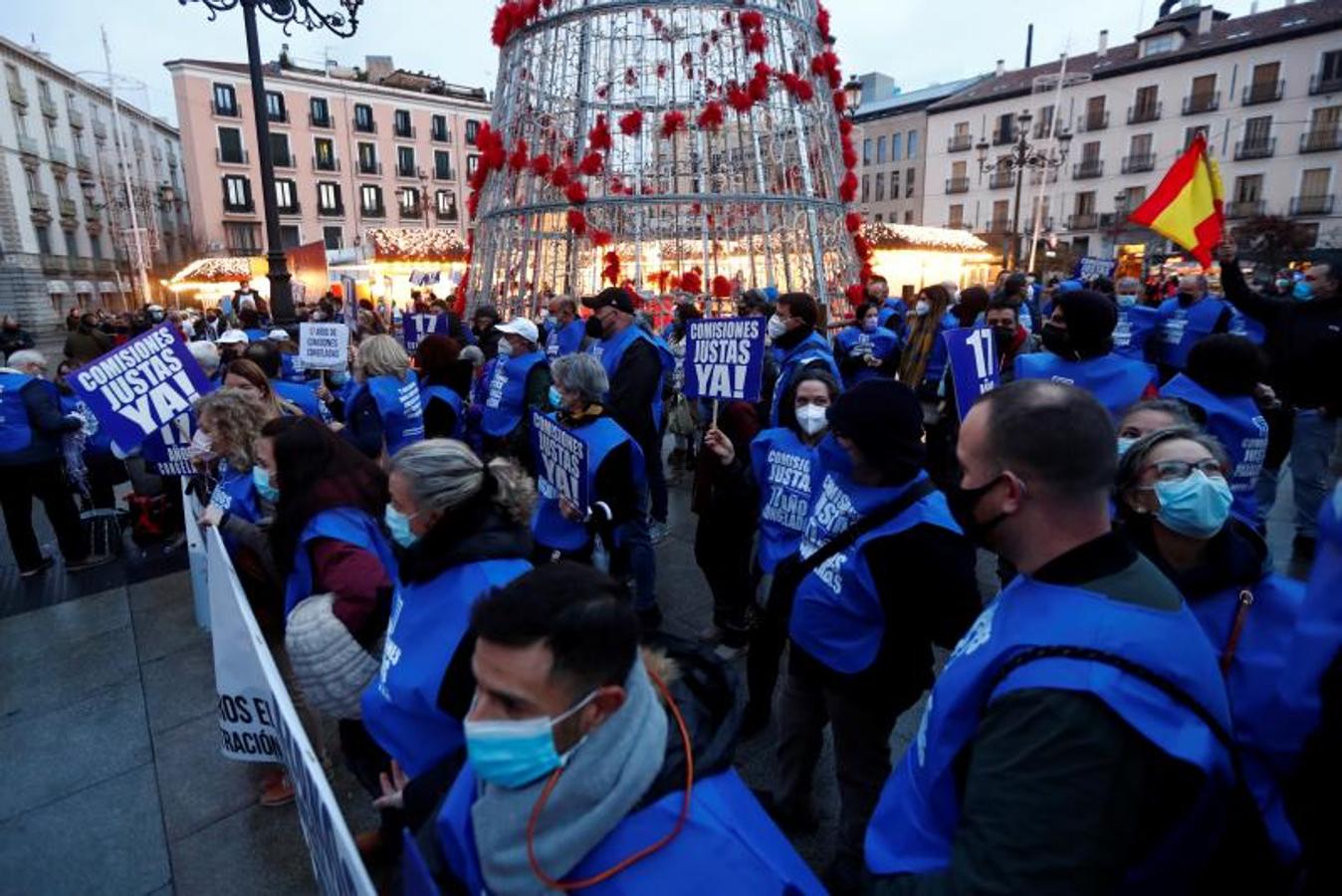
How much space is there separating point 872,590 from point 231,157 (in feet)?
176

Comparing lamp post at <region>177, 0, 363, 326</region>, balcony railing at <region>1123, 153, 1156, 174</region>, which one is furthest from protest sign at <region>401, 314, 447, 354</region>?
balcony railing at <region>1123, 153, 1156, 174</region>

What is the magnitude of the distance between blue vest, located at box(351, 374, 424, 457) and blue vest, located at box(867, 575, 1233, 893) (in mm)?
4431

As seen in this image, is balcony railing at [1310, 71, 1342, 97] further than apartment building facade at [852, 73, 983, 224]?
No

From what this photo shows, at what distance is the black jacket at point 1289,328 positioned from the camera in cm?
418

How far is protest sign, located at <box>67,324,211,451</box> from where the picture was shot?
168 inches

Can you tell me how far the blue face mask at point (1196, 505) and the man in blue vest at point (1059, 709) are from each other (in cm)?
80

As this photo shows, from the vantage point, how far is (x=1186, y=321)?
7.07 meters

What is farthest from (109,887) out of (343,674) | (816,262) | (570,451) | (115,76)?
(115,76)

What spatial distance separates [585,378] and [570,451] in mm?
543

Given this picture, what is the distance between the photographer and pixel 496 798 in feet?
4.37

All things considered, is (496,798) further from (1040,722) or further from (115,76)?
(115,76)

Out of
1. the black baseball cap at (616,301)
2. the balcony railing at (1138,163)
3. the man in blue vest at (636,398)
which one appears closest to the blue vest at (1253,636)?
the man in blue vest at (636,398)

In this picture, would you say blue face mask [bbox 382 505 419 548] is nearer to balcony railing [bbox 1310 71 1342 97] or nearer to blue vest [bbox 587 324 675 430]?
blue vest [bbox 587 324 675 430]

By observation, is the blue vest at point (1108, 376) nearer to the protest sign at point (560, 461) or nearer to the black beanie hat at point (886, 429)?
the black beanie hat at point (886, 429)
